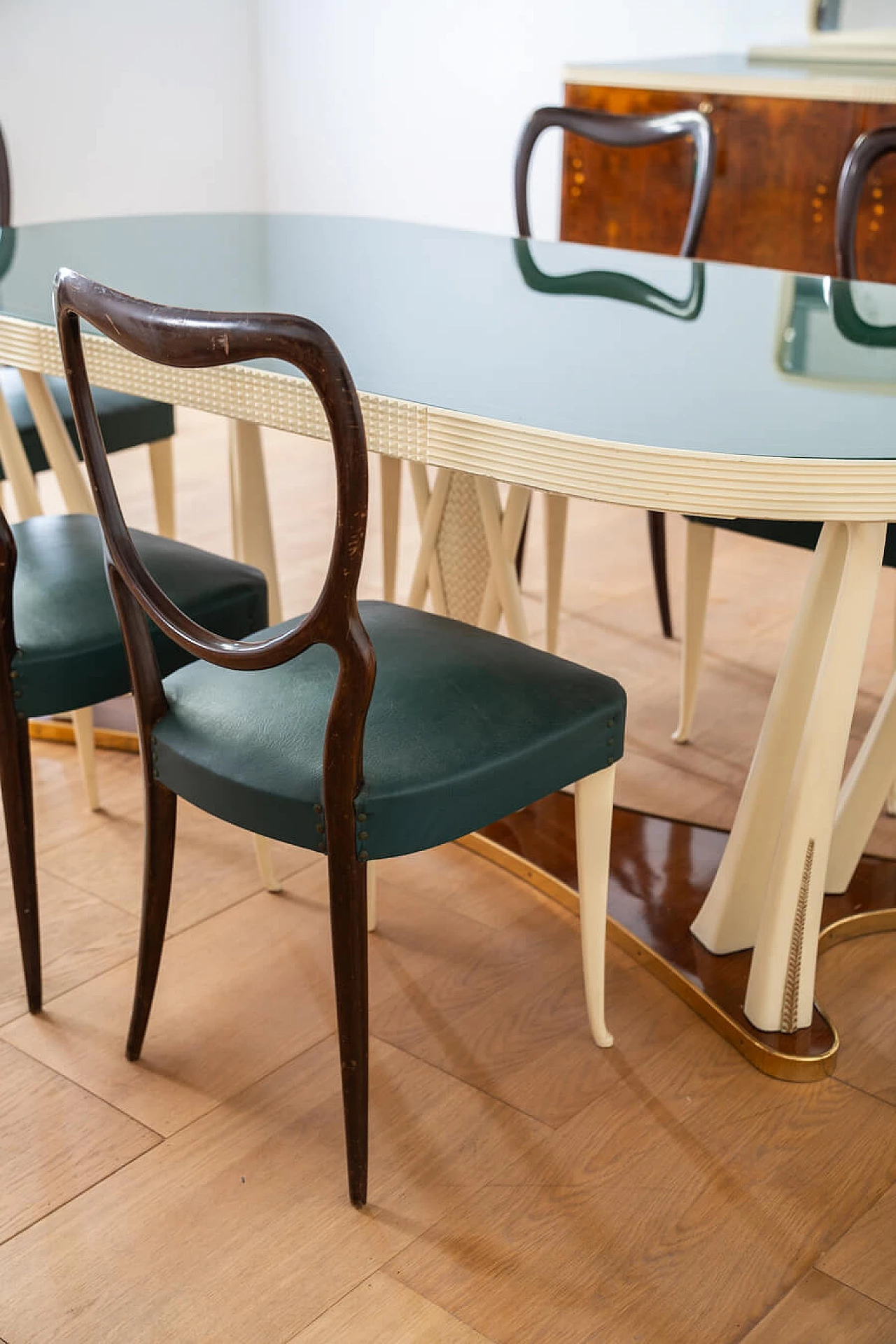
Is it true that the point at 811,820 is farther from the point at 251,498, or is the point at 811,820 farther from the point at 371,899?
the point at 251,498

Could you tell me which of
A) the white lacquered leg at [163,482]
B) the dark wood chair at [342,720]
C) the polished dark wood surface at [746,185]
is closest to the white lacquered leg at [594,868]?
the dark wood chair at [342,720]

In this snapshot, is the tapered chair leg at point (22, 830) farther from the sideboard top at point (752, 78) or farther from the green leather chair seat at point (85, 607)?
the sideboard top at point (752, 78)

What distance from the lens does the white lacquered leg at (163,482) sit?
231 cm

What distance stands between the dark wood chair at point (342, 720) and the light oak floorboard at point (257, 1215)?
62 millimetres

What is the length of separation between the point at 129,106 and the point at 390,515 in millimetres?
2574

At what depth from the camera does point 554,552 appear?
7.60 ft

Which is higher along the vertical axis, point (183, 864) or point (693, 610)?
point (693, 610)

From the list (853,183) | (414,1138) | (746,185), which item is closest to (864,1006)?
(414,1138)

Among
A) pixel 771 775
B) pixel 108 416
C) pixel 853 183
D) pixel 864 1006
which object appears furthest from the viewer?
pixel 108 416

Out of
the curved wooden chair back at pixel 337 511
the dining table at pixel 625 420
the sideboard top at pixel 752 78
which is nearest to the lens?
the curved wooden chair back at pixel 337 511

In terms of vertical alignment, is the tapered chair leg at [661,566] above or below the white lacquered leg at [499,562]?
below

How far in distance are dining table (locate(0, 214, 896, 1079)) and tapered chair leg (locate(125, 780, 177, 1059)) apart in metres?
0.39

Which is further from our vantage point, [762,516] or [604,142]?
[604,142]

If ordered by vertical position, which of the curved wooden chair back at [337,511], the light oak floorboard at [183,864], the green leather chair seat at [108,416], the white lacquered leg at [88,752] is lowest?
the light oak floorboard at [183,864]
